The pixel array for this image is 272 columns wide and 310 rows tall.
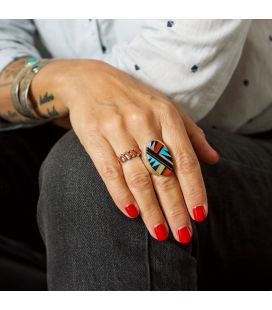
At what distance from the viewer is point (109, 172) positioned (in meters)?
0.55

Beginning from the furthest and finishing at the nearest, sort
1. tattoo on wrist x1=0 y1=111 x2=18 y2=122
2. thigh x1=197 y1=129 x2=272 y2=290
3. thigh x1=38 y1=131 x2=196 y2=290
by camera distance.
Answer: tattoo on wrist x1=0 y1=111 x2=18 y2=122
thigh x1=197 y1=129 x2=272 y2=290
thigh x1=38 y1=131 x2=196 y2=290

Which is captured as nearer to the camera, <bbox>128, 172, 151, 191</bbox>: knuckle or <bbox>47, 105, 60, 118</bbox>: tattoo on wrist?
<bbox>128, 172, 151, 191</bbox>: knuckle

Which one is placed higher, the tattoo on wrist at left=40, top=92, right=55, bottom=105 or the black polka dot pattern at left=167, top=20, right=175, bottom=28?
the black polka dot pattern at left=167, top=20, right=175, bottom=28

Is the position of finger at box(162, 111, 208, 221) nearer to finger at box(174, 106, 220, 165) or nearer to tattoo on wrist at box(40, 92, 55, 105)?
finger at box(174, 106, 220, 165)

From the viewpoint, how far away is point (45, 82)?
2.28ft

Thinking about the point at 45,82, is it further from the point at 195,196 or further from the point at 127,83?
the point at 195,196

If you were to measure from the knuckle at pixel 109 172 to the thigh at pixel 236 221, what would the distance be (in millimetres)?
182

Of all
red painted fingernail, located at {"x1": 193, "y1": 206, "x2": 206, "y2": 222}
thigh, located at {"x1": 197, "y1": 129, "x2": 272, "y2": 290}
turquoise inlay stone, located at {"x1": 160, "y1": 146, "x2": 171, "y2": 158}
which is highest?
turquoise inlay stone, located at {"x1": 160, "y1": 146, "x2": 171, "y2": 158}

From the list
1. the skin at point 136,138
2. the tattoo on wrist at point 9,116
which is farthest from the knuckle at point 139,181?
the tattoo on wrist at point 9,116

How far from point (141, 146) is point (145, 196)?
0.07 metres

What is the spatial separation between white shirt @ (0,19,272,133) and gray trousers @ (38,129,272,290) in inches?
6.0

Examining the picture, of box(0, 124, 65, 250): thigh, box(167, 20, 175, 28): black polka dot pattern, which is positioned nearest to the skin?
box(167, 20, 175, 28): black polka dot pattern

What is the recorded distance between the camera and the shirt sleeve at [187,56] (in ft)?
2.01

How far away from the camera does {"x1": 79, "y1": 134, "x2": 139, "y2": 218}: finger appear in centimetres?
54
